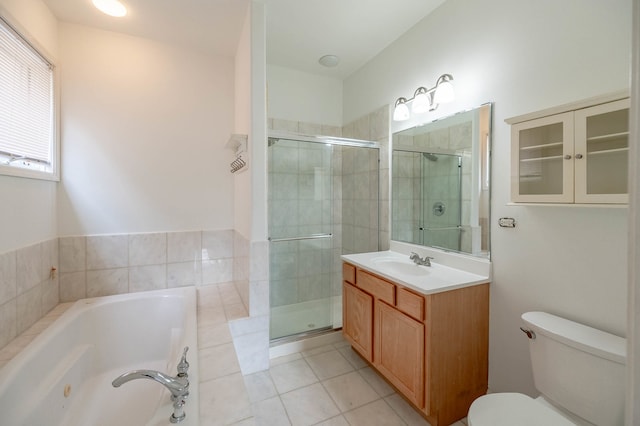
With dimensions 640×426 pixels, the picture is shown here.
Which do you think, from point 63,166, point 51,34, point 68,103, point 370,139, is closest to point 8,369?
point 63,166

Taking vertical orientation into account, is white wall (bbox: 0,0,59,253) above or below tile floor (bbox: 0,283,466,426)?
above

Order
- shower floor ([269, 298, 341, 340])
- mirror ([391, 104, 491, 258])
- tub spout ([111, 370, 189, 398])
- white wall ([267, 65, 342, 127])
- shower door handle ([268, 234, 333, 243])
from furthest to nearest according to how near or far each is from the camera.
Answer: white wall ([267, 65, 342, 127]) → shower door handle ([268, 234, 333, 243]) → shower floor ([269, 298, 341, 340]) → mirror ([391, 104, 491, 258]) → tub spout ([111, 370, 189, 398])

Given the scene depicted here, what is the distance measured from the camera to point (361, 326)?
2.04 m

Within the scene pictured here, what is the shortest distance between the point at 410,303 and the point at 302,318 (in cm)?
130

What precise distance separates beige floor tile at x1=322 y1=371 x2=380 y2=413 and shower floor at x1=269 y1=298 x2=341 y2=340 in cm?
55

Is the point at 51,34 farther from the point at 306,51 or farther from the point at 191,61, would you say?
the point at 306,51

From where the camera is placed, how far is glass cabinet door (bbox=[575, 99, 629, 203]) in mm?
1081

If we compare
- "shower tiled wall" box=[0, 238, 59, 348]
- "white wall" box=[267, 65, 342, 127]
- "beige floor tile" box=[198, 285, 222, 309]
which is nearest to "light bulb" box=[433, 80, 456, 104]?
"white wall" box=[267, 65, 342, 127]

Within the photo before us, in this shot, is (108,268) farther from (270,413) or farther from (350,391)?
(350,391)

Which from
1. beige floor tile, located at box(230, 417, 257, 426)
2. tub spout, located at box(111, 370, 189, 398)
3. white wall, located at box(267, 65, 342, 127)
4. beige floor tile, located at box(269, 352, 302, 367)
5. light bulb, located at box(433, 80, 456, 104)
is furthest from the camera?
white wall, located at box(267, 65, 342, 127)

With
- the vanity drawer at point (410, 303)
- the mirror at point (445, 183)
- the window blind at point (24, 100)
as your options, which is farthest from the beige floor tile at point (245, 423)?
the window blind at point (24, 100)

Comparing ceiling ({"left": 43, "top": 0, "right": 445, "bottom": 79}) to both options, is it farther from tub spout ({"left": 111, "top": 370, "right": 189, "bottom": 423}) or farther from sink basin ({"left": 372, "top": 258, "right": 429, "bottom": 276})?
tub spout ({"left": 111, "top": 370, "right": 189, "bottom": 423})

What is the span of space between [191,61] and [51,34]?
92 centimetres

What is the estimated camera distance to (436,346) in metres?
1.46
